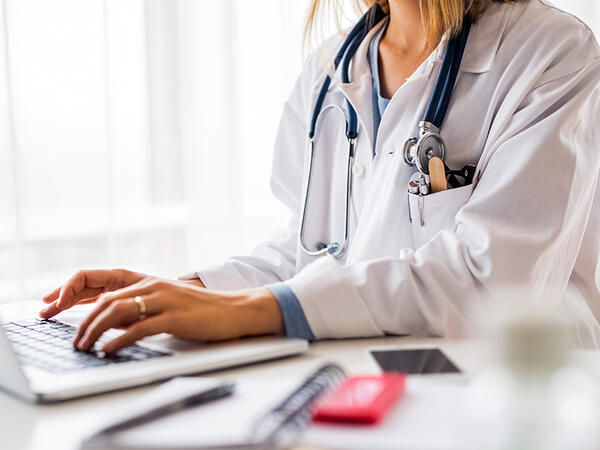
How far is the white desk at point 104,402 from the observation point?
56 cm

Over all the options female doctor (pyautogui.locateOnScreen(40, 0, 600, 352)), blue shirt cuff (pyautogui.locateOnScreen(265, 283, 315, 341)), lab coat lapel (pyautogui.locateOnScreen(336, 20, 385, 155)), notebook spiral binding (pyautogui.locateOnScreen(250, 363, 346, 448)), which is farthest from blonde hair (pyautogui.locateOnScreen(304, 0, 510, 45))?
notebook spiral binding (pyautogui.locateOnScreen(250, 363, 346, 448))

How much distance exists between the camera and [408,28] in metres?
1.39

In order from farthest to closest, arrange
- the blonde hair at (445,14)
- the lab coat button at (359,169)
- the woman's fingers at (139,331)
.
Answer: the lab coat button at (359,169)
the blonde hair at (445,14)
the woman's fingers at (139,331)

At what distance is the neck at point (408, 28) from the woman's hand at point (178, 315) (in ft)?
2.41

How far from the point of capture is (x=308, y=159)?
140 cm

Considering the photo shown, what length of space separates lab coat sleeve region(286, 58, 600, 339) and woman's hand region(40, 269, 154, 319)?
0.30m

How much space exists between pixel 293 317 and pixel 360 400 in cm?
32

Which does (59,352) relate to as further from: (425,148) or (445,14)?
(445,14)

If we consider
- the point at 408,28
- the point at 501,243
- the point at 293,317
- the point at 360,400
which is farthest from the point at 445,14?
the point at 360,400

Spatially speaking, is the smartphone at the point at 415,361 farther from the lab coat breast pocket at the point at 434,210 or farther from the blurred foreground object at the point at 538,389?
the lab coat breast pocket at the point at 434,210

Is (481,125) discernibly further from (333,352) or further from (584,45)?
(333,352)

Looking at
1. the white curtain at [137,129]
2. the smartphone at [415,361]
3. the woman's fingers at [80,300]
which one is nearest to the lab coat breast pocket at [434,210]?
the smartphone at [415,361]

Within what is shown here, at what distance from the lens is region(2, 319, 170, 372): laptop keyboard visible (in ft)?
2.43

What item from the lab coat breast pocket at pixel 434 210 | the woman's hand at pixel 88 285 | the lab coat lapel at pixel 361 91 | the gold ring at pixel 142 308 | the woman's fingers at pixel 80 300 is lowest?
the woman's fingers at pixel 80 300
